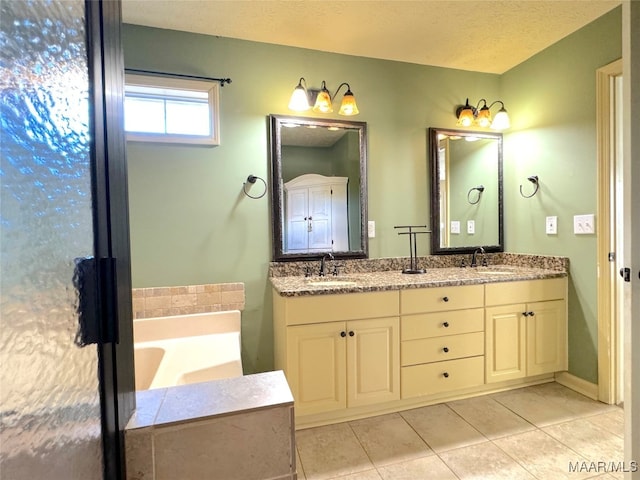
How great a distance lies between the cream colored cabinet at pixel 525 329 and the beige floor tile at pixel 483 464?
0.55 metres

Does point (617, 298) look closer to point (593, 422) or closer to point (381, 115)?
point (593, 422)

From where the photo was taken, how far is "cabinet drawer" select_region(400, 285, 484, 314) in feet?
6.34

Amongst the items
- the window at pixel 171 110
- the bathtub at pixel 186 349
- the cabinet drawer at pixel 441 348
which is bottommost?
the cabinet drawer at pixel 441 348

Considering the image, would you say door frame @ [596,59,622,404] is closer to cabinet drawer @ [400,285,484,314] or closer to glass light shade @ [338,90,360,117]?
cabinet drawer @ [400,285,484,314]

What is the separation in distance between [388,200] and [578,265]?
1329 mm

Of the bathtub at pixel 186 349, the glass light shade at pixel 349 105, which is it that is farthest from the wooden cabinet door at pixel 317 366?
the glass light shade at pixel 349 105

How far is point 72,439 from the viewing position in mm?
374

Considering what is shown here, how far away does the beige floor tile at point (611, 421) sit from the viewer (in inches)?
69.5

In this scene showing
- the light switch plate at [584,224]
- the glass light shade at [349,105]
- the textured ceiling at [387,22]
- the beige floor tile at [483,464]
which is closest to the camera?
the beige floor tile at [483,464]

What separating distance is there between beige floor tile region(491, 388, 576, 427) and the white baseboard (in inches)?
10.5

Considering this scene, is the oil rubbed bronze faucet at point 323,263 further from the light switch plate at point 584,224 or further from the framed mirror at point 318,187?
the light switch plate at point 584,224

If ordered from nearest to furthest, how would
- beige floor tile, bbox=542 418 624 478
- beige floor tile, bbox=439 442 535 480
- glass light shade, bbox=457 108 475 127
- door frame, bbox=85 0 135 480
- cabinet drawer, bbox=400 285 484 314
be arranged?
door frame, bbox=85 0 135 480, beige floor tile, bbox=439 442 535 480, beige floor tile, bbox=542 418 624 478, cabinet drawer, bbox=400 285 484 314, glass light shade, bbox=457 108 475 127

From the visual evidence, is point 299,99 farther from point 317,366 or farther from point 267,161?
point 317,366

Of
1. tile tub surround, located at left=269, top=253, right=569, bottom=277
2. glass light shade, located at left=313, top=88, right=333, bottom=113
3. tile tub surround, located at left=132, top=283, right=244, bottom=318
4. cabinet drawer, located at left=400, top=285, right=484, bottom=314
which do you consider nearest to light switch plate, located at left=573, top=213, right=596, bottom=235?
tile tub surround, located at left=269, top=253, right=569, bottom=277
